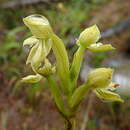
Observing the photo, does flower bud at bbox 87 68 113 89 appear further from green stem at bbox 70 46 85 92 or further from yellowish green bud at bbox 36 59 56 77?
yellowish green bud at bbox 36 59 56 77

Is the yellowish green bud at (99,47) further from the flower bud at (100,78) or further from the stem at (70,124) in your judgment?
the stem at (70,124)

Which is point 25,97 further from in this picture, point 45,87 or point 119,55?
point 119,55

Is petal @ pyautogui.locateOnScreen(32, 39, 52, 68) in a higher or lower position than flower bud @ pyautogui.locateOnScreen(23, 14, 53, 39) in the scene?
lower

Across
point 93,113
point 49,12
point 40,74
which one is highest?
point 40,74

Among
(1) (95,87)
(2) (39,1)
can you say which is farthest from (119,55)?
(1) (95,87)

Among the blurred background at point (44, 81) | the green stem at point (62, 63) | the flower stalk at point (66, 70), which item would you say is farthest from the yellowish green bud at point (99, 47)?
the blurred background at point (44, 81)

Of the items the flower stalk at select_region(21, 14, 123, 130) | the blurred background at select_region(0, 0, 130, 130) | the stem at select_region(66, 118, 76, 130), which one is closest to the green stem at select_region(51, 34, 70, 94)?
the flower stalk at select_region(21, 14, 123, 130)
